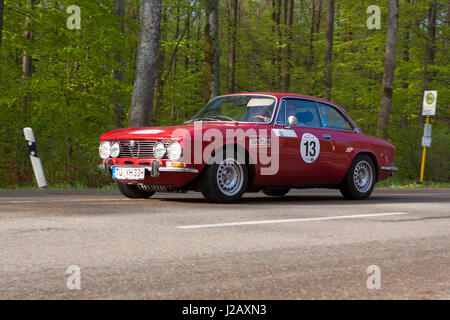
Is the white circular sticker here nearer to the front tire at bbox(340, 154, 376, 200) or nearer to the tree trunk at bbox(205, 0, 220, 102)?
the front tire at bbox(340, 154, 376, 200)

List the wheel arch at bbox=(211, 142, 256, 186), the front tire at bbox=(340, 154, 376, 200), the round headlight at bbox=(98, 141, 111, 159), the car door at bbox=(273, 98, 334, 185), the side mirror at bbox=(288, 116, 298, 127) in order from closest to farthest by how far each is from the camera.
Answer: the wheel arch at bbox=(211, 142, 256, 186) → the round headlight at bbox=(98, 141, 111, 159) → the side mirror at bbox=(288, 116, 298, 127) → the car door at bbox=(273, 98, 334, 185) → the front tire at bbox=(340, 154, 376, 200)

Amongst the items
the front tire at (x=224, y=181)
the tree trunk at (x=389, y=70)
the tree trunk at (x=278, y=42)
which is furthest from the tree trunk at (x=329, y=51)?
the front tire at (x=224, y=181)

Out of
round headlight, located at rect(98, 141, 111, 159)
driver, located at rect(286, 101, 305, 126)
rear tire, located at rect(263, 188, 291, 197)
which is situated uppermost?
driver, located at rect(286, 101, 305, 126)

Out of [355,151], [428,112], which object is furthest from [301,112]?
[428,112]

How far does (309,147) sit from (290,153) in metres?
0.49

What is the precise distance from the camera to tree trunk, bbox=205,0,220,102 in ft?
62.7

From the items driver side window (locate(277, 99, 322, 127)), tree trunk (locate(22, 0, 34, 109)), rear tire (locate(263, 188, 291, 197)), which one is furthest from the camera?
tree trunk (locate(22, 0, 34, 109))

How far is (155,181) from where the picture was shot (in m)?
8.27

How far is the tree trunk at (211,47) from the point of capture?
19.1m

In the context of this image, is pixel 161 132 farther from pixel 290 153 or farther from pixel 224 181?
pixel 290 153

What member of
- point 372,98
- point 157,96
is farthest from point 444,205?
point 372,98

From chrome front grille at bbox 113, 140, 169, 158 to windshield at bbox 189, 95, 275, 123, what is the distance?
1270mm

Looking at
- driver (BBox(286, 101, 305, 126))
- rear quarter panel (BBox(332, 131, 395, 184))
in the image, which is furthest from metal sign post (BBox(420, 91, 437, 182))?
driver (BBox(286, 101, 305, 126))
